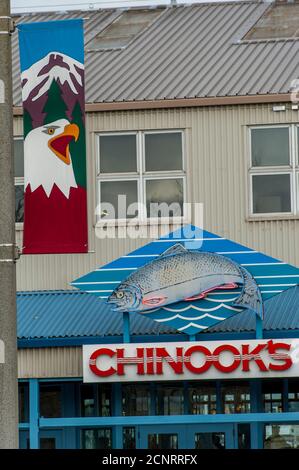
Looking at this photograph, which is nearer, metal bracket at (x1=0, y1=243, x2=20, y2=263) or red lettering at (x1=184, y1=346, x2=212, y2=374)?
metal bracket at (x1=0, y1=243, x2=20, y2=263)

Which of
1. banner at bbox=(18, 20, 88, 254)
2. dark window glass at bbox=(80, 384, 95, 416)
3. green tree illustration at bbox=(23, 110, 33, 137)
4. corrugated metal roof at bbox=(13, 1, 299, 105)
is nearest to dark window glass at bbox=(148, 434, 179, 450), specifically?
dark window glass at bbox=(80, 384, 95, 416)

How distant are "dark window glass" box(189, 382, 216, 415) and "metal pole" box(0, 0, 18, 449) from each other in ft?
42.5

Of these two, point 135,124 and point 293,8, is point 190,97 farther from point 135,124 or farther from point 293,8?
point 293,8

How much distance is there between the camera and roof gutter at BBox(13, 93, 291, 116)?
74.4 feet

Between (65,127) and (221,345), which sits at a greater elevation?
(65,127)

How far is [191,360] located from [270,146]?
16.4 feet

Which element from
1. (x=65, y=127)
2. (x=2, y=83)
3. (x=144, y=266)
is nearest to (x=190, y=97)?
(x=144, y=266)

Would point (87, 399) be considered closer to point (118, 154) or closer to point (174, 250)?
point (174, 250)

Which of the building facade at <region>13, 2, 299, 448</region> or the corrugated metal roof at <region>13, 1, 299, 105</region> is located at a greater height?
the corrugated metal roof at <region>13, 1, 299, 105</region>

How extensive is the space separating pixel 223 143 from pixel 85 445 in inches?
257

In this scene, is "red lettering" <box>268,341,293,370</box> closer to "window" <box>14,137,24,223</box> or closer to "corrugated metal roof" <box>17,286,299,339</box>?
"corrugated metal roof" <box>17,286,299,339</box>

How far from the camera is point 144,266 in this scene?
68.1 ft

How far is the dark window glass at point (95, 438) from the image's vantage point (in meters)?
23.4
